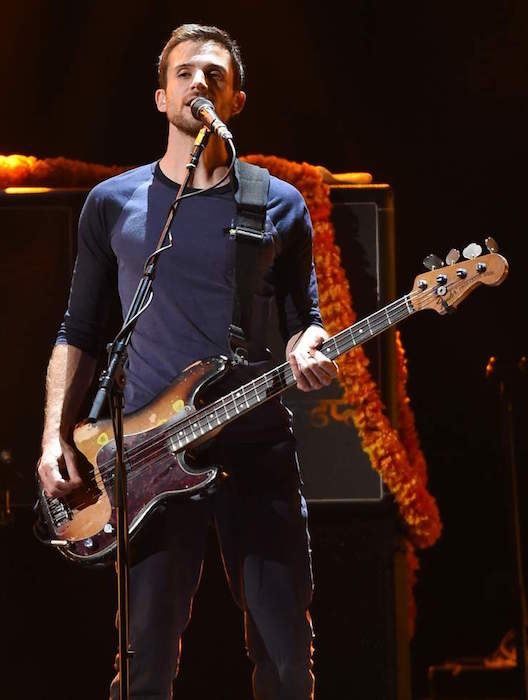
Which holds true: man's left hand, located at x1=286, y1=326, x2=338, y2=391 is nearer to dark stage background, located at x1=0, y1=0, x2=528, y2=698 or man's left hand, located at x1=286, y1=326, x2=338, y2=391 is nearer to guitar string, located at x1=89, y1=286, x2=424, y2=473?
guitar string, located at x1=89, y1=286, x2=424, y2=473

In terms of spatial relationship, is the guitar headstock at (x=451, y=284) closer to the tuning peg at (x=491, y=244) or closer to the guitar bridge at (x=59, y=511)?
the tuning peg at (x=491, y=244)

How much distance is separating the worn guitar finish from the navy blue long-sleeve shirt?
55mm

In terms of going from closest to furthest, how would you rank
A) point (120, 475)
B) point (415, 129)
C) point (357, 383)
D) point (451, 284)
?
point (120, 475) → point (451, 284) → point (357, 383) → point (415, 129)

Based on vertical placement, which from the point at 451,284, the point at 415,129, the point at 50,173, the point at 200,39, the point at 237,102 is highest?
the point at 415,129

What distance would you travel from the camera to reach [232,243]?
297 cm

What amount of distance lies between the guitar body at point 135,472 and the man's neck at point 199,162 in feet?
1.70

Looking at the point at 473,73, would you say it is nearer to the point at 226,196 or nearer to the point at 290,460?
the point at 226,196

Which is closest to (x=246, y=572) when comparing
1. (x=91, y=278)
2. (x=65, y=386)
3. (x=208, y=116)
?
(x=65, y=386)

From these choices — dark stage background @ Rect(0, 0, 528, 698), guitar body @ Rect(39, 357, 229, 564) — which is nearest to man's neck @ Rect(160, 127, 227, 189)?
guitar body @ Rect(39, 357, 229, 564)

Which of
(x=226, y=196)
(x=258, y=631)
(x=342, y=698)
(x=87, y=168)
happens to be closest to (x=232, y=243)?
(x=226, y=196)

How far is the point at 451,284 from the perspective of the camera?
2.95 meters

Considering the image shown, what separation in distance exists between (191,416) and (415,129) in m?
2.48

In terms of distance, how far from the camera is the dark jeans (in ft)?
9.27

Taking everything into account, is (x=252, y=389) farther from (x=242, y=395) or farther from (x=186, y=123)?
(x=186, y=123)
